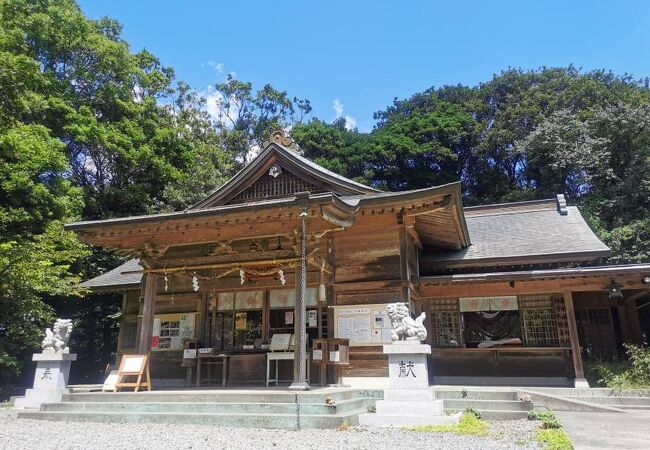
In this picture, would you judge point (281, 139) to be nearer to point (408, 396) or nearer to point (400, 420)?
point (408, 396)

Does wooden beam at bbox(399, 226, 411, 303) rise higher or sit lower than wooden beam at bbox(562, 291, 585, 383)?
higher

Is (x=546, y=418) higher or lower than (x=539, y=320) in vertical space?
lower

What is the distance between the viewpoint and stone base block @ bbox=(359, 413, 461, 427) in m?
7.31

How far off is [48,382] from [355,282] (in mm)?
6749

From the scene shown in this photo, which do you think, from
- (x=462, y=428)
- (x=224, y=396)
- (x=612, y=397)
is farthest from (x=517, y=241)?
(x=224, y=396)

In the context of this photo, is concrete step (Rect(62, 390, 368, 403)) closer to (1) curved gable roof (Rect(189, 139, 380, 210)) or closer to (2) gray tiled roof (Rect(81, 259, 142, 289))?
(1) curved gable roof (Rect(189, 139, 380, 210))

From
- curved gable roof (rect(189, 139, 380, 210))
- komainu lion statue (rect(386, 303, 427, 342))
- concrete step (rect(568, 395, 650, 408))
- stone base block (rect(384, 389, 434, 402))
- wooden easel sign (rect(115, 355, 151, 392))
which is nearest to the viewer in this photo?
stone base block (rect(384, 389, 434, 402))

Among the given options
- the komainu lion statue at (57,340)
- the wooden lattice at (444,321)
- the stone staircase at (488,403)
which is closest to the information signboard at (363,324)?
the stone staircase at (488,403)

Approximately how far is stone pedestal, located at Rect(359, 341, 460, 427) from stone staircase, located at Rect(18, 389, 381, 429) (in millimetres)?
533

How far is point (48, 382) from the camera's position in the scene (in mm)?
9445

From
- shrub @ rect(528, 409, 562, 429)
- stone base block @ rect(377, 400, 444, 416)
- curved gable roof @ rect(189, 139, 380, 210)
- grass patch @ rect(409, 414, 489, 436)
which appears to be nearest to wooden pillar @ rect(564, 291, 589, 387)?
shrub @ rect(528, 409, 562, 429)

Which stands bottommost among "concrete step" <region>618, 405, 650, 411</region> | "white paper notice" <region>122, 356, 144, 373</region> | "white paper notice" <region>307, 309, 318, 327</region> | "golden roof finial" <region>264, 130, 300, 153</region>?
"concrete step" <region>618, 405, 650, 411</region>

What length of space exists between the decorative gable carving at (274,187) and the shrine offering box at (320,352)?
4.75m

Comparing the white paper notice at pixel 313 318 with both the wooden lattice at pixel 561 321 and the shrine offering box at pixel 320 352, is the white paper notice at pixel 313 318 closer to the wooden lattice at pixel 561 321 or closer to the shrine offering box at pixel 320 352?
the shrine offering box at pixel 320 352
